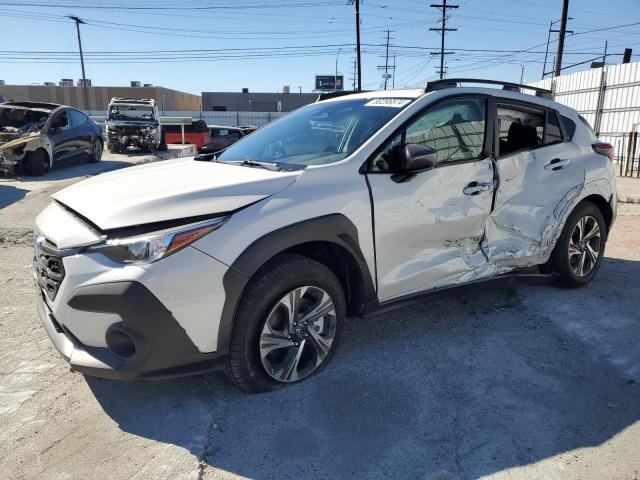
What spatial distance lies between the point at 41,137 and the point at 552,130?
1166 cm

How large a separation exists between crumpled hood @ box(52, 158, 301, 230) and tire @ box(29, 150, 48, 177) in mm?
9912

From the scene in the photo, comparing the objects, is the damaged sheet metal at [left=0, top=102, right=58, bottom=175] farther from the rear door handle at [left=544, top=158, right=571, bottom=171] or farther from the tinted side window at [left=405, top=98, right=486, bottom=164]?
the rear door handle at [left=544, top=158, right=571, bottom=171]

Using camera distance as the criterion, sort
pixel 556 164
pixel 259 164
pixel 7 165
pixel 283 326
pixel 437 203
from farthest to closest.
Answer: pixel 7 165, pixel 556 164, pixel 437 203, pixel 259 164, pixel 283 326

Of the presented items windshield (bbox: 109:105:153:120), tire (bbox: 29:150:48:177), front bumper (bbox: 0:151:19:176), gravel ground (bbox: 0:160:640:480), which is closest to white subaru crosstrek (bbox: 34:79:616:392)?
gravel ground (bbox: 0:160:640:480)

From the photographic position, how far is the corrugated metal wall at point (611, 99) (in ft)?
56.7

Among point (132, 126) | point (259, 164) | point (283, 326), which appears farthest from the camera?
point (132, 126)

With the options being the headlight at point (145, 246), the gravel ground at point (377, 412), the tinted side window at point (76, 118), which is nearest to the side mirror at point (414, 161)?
the gravel ground at point (377, 412)

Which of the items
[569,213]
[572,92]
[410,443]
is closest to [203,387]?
[410,443]

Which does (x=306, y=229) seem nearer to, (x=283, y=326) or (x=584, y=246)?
(x=283, y=326)

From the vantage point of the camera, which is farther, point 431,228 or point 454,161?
point 454,161

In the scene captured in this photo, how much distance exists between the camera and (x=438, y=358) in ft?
11.3

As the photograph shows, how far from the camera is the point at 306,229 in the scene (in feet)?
9.33

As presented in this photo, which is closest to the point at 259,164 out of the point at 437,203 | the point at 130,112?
the point at 437,203

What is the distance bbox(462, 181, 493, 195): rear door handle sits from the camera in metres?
3.60
